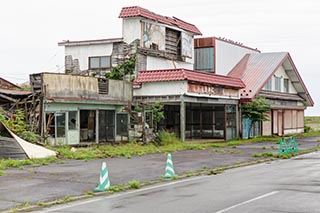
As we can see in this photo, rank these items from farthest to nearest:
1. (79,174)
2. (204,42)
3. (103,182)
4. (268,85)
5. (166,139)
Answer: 1. (268,85)
2. (204,42)
3. (166,139)
4. (79,174)
5. (103,182)

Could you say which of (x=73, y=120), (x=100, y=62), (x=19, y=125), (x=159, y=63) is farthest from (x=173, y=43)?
(x=19, y=125)

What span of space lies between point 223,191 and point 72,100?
45.9 ft

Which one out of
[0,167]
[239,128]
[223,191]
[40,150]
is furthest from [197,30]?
[223,191]

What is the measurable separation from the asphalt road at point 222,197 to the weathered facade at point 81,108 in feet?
34.6

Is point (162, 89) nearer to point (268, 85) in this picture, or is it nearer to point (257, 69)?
point (257, 69)

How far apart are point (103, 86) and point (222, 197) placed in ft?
54.7

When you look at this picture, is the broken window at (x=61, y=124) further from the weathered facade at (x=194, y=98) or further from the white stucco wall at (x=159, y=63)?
the white stucco wall at (x=159, y=63)

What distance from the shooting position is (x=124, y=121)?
93.1ft

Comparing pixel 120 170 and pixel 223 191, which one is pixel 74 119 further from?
pixel 223 191

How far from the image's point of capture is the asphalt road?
376 inches

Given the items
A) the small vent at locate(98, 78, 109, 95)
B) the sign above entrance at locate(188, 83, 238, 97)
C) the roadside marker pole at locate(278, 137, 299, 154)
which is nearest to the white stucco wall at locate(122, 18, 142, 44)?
the small vent at locate(98, 78, 109, 95)

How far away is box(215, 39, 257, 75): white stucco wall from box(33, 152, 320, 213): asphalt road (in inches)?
936

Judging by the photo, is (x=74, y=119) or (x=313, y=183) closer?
(x=313, y=183)

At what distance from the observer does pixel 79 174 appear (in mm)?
15000
